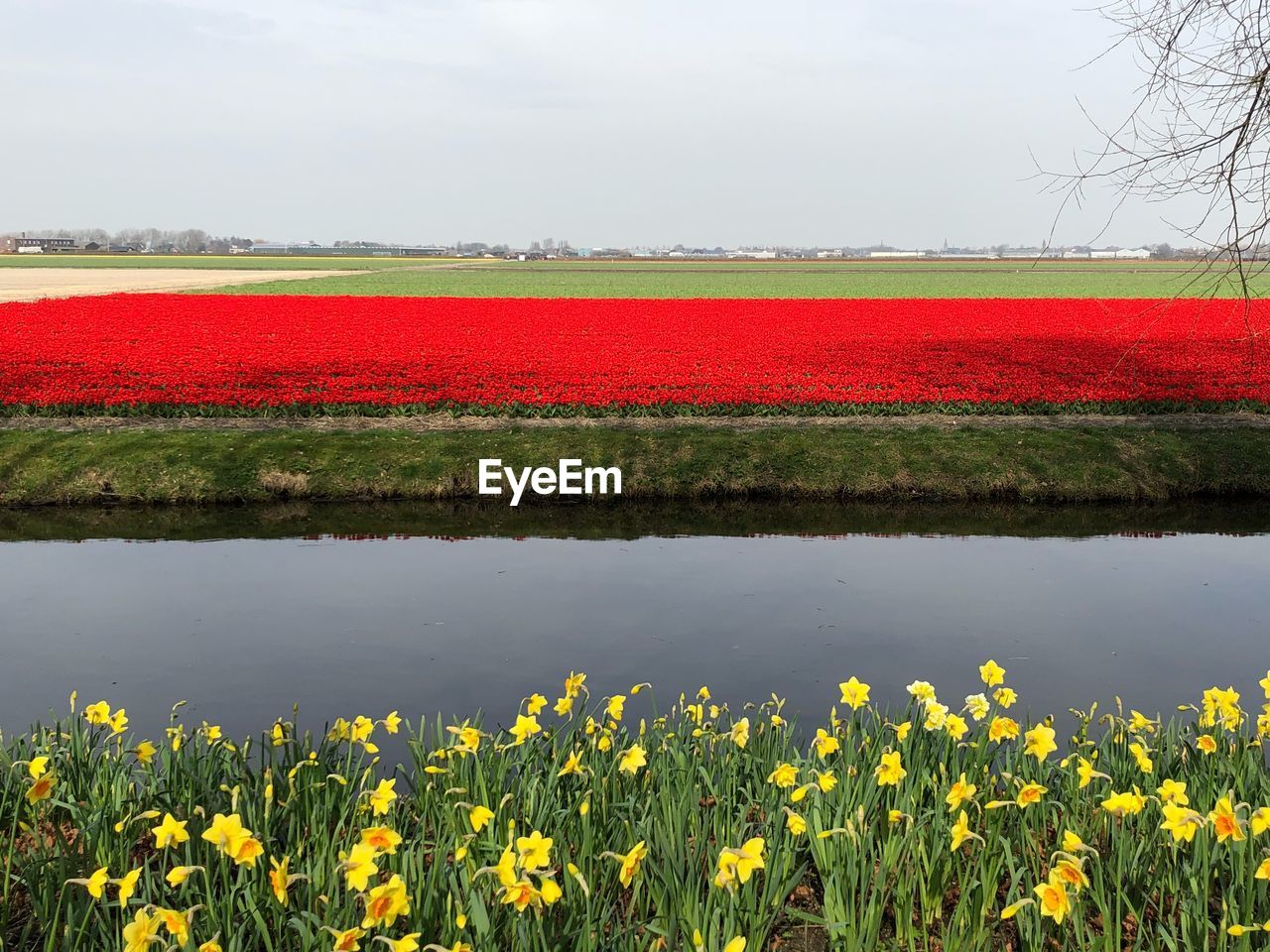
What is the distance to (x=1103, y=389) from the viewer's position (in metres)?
22.2

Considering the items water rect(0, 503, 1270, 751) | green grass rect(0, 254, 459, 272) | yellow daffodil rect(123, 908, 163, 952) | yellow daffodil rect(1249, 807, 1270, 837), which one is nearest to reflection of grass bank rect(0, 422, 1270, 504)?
water rect(0, 503, 1270, 751)

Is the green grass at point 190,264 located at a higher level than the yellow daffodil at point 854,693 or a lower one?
higher

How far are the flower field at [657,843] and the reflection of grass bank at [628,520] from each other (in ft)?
26.4

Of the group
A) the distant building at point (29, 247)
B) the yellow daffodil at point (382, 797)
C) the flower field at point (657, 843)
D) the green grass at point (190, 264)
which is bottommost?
the flower field at point (657, 843)

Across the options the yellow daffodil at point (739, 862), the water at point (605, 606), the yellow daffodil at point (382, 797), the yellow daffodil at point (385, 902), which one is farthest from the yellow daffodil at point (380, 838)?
the water at point (605, 606)

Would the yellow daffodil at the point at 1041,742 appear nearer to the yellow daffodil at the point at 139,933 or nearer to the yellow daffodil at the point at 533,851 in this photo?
the yellow daffodil at the point at 533,851

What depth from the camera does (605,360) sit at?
25.7 m

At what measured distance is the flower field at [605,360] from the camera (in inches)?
825

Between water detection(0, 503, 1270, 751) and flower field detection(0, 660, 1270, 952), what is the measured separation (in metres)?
2.42

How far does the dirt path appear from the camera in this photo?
1909cm

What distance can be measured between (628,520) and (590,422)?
5414mm

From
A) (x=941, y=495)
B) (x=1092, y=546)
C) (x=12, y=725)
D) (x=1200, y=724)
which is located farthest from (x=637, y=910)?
(x=941, y=495)

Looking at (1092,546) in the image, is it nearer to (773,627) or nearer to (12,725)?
(773,627)

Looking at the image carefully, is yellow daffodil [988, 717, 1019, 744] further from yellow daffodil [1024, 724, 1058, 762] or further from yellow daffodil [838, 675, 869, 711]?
yellow daffodil [838, 675, 869, 711]
